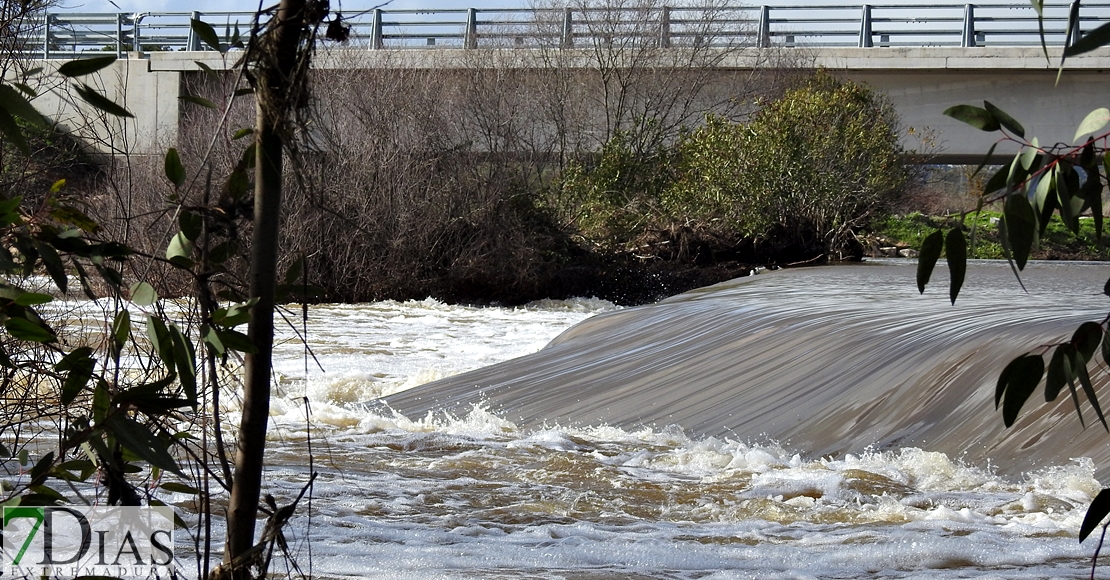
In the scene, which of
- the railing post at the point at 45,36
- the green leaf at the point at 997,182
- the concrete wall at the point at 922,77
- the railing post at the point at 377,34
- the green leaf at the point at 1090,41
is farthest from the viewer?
the railing post at the point at 377,34

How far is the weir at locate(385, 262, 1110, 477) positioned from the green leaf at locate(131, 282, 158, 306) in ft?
15.3

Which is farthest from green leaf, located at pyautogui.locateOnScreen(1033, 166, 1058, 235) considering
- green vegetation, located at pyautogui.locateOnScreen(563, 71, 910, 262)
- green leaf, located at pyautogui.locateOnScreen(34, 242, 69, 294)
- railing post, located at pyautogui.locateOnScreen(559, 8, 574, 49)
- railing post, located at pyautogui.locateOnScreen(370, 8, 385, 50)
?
railing post, located at pyautogui.locateOnScreen(559, 8, 574, 49)

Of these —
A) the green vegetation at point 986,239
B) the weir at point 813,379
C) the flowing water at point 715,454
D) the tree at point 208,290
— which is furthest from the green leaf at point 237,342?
the green vegetation at point 986,239

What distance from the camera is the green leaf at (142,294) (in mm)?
1512

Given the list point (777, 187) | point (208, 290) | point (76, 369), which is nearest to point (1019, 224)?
point (208, 290)

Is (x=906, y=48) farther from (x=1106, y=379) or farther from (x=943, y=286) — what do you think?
(x=1106, y=379)

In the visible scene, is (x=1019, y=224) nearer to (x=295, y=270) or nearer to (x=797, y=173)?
(x=295, y=270)

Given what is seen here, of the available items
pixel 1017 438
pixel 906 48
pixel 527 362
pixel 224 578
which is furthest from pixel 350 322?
pixel 906 48

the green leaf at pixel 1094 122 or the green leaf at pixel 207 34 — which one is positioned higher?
the green leaf at pixel 207 34

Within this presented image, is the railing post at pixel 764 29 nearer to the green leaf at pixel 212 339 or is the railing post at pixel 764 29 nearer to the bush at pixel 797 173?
the bush at pixel 797 173

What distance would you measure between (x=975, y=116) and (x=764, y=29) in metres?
24.6

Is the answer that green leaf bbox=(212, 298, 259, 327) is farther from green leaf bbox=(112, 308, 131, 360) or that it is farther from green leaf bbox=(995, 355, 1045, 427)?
green leaf bbox=(995, 355, 1045, 427)

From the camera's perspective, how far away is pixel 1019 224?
1.35 meters

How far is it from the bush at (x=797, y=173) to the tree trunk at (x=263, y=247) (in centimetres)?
1831
